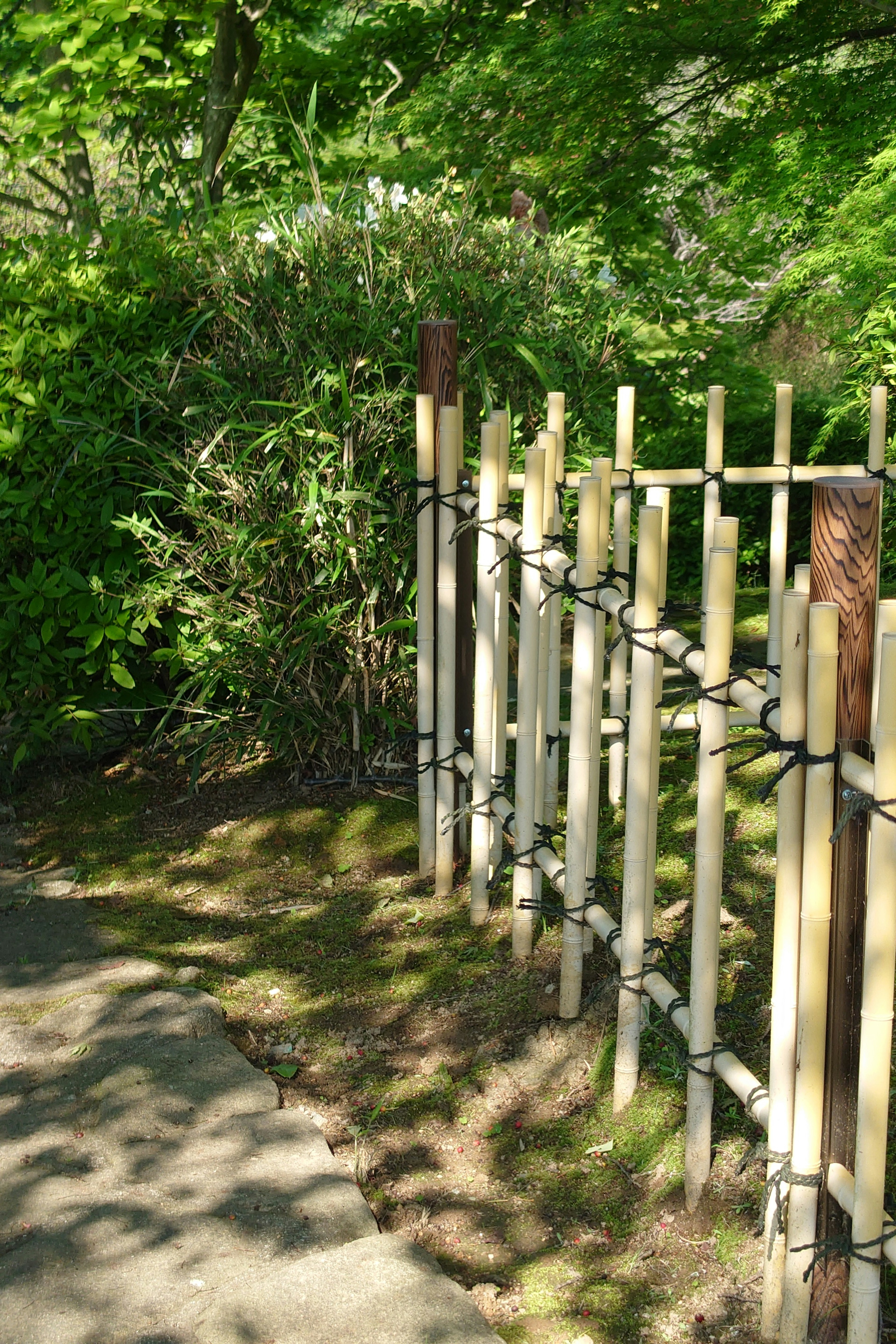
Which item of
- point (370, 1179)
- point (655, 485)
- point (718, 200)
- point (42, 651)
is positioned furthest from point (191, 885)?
point (718, 200)

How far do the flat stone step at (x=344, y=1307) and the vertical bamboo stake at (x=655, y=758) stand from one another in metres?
0.87

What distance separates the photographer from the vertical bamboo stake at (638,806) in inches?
97.0

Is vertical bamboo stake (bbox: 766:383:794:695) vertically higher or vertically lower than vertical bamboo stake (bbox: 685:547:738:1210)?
higher

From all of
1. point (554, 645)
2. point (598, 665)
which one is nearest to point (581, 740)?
point (598, 665)

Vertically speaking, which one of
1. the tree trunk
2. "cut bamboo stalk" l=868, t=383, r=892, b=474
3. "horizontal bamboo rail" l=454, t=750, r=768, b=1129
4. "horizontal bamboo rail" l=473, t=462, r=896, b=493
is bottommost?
"horizontal bamboo rail" l=454, t=750, r=768, b=1129

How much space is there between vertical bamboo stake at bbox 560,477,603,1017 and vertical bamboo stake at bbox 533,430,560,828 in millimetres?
296

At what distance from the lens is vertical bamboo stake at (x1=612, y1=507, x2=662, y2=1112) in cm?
246

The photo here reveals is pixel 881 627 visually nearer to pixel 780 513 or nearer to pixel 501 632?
pixel 501 632

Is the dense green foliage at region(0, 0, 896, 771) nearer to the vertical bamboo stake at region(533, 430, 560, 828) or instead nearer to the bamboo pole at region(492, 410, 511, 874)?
the bamboo pole at region(492, 410, 511, 874)

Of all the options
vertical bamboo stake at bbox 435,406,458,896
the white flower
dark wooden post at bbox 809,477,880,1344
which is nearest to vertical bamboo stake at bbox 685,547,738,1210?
dark wooden post at bbox 809,477,880,1344

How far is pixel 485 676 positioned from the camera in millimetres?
3529

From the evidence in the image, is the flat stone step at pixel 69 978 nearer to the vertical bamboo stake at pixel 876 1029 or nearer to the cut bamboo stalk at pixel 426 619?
the cut bamboo stalk at pixel 426 619

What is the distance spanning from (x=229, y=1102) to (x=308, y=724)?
6.09 ft

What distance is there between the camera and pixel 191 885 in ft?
14.2
